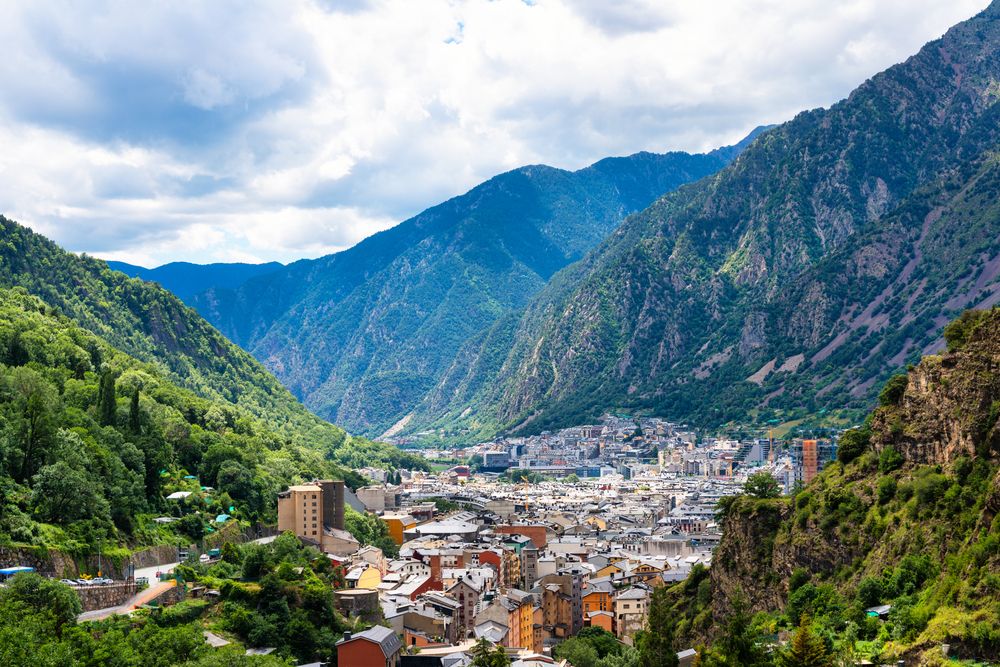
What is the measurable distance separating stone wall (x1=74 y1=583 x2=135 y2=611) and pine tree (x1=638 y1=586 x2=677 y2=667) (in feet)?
119

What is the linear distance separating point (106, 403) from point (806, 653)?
83734 millimetres

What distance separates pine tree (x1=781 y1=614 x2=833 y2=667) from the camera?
213 ft

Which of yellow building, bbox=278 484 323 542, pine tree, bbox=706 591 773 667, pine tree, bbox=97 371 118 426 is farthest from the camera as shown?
yellow building, bbox=278 484 323 542

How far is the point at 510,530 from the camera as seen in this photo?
589ft

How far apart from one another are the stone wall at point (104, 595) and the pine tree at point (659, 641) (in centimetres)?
3615

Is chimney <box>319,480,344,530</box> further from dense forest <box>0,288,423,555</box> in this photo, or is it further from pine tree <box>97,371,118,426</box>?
pine tree <box>97,371,118,426</box>

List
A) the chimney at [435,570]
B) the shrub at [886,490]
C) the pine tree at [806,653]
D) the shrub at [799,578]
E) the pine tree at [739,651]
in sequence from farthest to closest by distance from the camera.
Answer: the chimney at [435,570]
the shrub at [799,578]
the shrub at [886,490]
the pine tree at [739,651]
the pine tree at [806,653]

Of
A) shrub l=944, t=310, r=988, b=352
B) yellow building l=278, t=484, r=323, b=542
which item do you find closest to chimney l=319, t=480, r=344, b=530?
yellow building l=278, t=484, r=323, b=542

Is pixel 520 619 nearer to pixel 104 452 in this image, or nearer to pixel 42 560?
pixel 104 452

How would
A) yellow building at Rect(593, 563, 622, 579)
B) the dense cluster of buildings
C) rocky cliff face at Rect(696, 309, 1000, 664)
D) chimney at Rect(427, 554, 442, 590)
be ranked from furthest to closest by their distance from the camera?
1. yellow building at Rect(593, 563, 622, 579)
2. chimney at Rect(427, 554, 442, 590)
3. the dense cluster of buildings
4. rocky cliff face at Rect(696, 309, 1000, 664)

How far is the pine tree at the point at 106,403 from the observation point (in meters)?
130

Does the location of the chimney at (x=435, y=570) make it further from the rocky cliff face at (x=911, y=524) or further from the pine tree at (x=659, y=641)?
the rocky cliff face at (x=911, y=524)

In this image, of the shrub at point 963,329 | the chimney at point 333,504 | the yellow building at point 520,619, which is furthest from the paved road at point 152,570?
the shrub at point 963,329

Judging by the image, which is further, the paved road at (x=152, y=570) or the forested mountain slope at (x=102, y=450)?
the paved road at (x=152, y=570)
